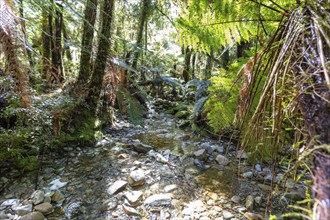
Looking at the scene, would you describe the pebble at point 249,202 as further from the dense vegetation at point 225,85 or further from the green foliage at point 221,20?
the green foliage at point 221,20

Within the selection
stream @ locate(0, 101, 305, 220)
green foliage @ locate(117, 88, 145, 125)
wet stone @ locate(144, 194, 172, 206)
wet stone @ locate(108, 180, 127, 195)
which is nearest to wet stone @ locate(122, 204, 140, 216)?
stream @ locate(0, 101, 305, 220)

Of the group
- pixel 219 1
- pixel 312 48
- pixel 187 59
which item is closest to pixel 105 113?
pixel 219 1

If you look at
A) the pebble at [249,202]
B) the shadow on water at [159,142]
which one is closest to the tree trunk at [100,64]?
the shadow on water at [159,142]

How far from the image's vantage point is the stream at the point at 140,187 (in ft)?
5.66

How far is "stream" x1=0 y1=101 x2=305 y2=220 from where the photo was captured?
5.66 ft

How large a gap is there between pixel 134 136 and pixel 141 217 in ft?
6.77

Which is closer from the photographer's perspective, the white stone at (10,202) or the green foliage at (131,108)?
the white stone at (10,202)

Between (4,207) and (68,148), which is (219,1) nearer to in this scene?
(4,207)

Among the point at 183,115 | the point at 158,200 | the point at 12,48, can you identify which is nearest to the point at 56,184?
the point at 158,200

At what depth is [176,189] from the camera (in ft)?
6.77

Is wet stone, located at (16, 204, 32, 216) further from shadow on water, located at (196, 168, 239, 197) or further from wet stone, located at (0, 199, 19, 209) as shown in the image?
shadow on water, located at (196, 168, 239, 197)

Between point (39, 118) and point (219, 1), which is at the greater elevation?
point (219, 1)

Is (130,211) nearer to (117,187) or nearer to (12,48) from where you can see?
(117,187)

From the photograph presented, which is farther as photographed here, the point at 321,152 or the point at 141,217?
the point at 141,217
